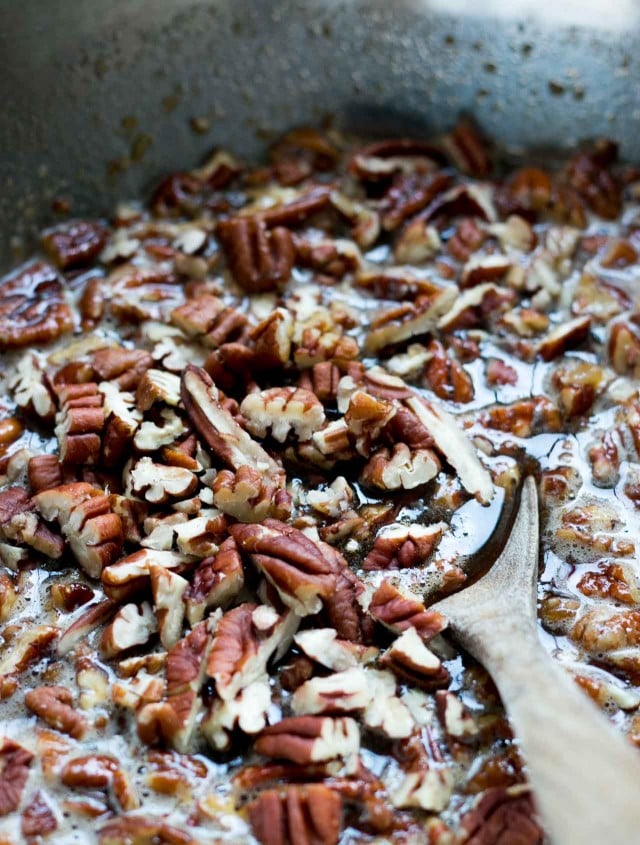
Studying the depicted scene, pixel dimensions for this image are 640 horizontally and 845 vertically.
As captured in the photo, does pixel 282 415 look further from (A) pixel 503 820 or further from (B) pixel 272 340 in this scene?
(A) pixel 503 820

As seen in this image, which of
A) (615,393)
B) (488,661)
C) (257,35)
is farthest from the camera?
(257,35)

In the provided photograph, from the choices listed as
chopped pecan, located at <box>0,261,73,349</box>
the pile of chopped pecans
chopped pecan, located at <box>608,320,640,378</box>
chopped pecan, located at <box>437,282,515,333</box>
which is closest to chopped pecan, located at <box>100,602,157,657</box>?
the pile of chopped pecans

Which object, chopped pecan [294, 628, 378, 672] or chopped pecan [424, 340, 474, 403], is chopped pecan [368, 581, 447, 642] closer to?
chopped pecan [294, 628, 378, 672]

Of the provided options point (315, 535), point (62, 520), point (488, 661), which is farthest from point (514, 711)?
point (62, 520)

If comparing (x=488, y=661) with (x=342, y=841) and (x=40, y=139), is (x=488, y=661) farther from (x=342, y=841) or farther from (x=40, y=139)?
(x=40, y=139)

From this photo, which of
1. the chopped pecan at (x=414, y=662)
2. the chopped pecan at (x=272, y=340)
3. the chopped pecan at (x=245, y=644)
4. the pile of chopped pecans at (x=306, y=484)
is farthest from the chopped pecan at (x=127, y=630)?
the chopped pecan at (x=272, y=340)

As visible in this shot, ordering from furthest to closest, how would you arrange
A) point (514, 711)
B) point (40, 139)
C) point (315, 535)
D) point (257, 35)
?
point (257, 35)
point (40, 139)
point (315, 535)
point (514, 711)
